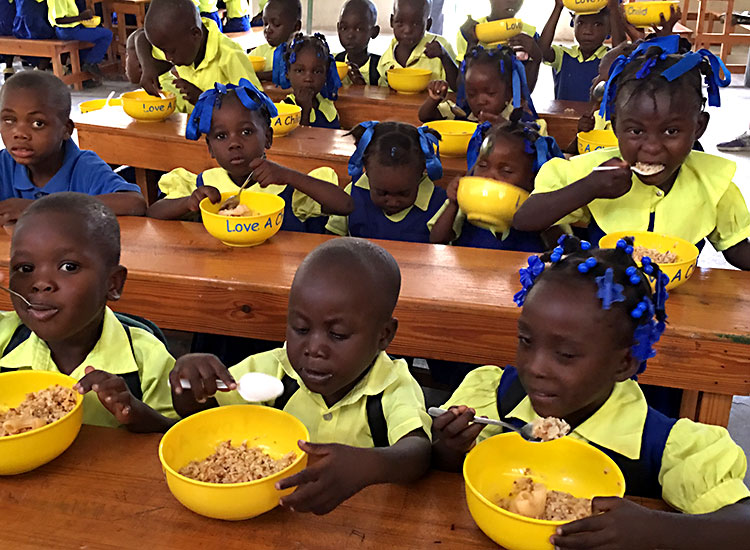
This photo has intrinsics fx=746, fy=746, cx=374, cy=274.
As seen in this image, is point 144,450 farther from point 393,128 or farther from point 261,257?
point 393,128

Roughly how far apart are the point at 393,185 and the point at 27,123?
1087 mm

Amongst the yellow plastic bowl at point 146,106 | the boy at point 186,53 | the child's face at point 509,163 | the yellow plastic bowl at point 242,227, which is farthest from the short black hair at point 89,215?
the boy at point 186,53

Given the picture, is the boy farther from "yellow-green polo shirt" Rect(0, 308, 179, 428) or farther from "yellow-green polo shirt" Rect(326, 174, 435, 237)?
"yellow-green polo shirt" Rect(0, 308, 179, 428)

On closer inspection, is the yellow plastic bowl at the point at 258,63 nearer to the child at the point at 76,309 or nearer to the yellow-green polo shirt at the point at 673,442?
the child at the point at 76,309

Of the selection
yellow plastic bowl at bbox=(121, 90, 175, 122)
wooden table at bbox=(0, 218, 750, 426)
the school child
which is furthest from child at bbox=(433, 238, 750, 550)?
the school child

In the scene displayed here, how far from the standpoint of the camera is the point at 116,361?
1.39m

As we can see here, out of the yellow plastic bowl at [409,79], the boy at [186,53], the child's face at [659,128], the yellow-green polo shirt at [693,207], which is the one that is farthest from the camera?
the yellow plastic bowl at [409,79]

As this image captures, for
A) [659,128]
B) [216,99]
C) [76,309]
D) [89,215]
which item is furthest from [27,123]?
[659,128]

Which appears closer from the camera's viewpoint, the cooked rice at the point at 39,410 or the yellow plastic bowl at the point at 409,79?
the cooked rice at the point at 39,410

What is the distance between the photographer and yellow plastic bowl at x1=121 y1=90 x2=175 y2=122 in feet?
10.3

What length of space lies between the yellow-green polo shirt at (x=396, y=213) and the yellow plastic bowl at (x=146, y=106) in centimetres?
113

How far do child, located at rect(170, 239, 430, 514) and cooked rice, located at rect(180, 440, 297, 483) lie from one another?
12cm

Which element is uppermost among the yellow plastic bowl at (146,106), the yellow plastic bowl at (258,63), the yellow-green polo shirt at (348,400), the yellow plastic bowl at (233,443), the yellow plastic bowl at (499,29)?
the yellow plastic bowl at (499,29)

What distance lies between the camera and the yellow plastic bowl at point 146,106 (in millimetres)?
3152
